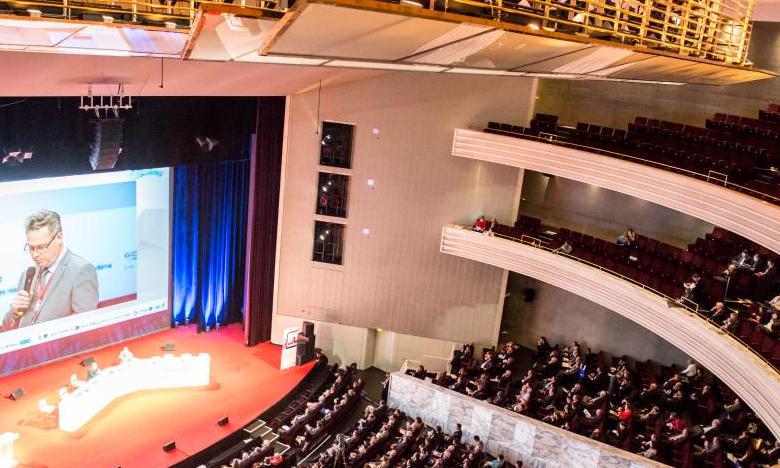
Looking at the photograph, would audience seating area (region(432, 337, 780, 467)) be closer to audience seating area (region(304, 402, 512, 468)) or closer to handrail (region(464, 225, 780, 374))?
audience seating area (region(304, 402, 512, 468))

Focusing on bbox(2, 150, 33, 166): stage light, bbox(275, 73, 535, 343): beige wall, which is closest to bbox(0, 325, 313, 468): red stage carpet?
bbox(275, 73, 535, 343): beige wall

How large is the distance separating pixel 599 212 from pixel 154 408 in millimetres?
10002

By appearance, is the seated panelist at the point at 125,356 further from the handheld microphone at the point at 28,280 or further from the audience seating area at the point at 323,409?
the audience seating area at the point at 323,409

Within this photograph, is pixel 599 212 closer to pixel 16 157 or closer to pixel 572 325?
pixel 572 325

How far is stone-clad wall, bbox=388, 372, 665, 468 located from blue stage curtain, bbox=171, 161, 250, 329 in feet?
16.9

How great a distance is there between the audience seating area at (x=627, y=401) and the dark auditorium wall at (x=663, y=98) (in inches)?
202

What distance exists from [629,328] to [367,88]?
7574 millimetres

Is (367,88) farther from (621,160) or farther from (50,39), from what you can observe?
(50,39)

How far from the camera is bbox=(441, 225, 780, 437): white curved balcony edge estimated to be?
10.1 metres

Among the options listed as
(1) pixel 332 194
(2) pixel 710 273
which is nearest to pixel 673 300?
(2) pixel 710 273

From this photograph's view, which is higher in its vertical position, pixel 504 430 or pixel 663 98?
pixel 663 98

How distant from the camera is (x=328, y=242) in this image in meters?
16.9

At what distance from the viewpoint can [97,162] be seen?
1278 centimetres

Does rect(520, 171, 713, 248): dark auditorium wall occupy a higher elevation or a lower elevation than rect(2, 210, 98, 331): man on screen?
higher
